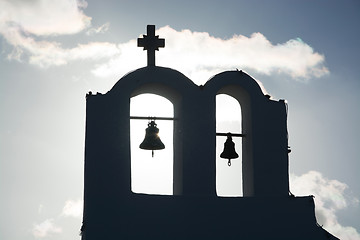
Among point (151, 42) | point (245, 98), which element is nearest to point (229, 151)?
point (245, 98)

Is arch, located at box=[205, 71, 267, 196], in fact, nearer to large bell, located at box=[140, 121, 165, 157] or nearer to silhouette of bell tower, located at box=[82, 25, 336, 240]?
silhouette of bell tower, located at box=[82, 25, 336, 240]

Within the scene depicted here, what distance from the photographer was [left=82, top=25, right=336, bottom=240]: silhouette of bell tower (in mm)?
10023

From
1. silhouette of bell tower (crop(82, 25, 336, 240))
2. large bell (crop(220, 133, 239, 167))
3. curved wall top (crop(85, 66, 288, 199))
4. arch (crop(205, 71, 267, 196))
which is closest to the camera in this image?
silhouette of bell tower (crop(82, 25, 336, 240))

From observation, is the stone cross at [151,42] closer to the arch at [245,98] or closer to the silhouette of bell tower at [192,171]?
the silhouette of bell tower at [192,171]

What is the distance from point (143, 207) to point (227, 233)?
1.34 meters

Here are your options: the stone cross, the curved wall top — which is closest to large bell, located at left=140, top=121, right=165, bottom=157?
the curved wall top

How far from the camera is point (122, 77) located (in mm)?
10648

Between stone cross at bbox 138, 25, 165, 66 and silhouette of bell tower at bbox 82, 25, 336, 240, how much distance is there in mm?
16

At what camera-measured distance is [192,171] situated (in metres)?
10.6

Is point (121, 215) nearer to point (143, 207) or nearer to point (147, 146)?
point (143, 207)

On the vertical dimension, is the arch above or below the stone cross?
below

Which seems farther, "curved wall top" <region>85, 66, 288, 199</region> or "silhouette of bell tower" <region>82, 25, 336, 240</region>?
"curved wall top" <region>85, 66, 288, 199</region>

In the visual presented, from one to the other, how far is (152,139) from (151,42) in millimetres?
1569

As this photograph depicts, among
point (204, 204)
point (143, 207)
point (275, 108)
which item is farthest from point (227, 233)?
point (275, 108)
